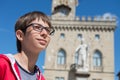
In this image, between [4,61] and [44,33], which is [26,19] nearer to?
[44,33]

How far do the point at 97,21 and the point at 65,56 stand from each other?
6298mm

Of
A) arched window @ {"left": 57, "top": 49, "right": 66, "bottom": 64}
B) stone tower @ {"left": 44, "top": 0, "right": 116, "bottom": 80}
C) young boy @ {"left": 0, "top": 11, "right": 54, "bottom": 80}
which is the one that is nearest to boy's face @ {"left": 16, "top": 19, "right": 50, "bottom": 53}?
young boy @ {"left": 0, "top": 11, "right": 54, "bottom": 80}

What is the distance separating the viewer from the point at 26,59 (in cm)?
238

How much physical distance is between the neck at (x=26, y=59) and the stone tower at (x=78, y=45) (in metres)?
33.8

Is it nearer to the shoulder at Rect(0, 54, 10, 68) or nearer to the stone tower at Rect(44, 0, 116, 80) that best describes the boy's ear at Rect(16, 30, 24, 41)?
the shoulder at Rect(0, 54, 10, 68)

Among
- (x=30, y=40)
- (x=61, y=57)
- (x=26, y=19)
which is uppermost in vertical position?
(x=61, y=57)

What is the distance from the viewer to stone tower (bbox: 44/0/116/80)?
37188mm

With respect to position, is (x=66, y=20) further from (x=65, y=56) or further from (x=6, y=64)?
(x=6, y=64)

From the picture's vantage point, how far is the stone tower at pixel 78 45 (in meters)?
37.2

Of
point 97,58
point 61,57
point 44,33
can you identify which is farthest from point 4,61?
point 97,58

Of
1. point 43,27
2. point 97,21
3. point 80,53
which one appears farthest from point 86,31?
point 43,27

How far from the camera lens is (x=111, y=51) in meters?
38.0

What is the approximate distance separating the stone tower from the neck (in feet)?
111

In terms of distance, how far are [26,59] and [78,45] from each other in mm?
35837
